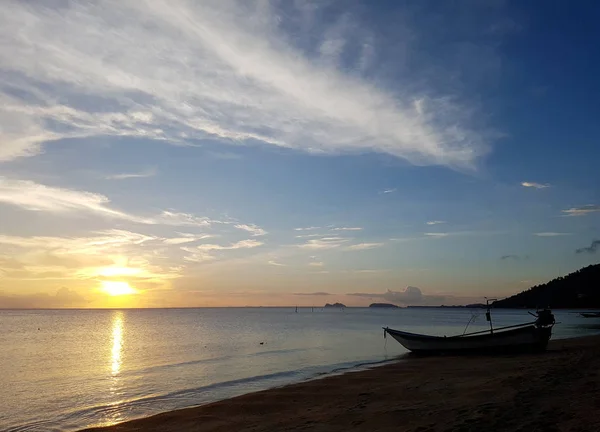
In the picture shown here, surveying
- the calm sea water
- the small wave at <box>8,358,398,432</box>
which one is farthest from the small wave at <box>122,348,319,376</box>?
the small wave at <box>8,358,398,432</box>

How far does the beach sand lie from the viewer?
12008 millimetres

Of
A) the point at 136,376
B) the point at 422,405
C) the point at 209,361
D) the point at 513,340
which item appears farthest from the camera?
the point at 209,361

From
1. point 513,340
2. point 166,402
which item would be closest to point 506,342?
point 513,340

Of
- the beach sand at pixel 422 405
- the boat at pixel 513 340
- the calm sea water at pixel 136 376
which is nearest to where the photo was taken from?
the beach sand at pixel 422 405

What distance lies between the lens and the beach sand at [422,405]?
39.4 feet

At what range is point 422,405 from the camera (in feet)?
49.9

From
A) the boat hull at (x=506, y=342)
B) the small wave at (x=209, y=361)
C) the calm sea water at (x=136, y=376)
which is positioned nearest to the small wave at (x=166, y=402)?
the calm sea water at (x=136, y=376)

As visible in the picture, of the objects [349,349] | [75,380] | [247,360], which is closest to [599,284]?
[349,349]

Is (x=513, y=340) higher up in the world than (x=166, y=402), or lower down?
higher up

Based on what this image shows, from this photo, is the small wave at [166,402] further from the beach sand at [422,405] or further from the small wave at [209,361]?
the small wave at [209,361]

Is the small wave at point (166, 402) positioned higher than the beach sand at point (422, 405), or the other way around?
the beach sand at point (422, 405)

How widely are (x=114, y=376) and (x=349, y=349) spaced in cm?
2323

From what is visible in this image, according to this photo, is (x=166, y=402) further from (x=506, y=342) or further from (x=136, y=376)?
(x=506, y=342)

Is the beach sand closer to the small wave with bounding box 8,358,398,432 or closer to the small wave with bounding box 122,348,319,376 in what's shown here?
the small wave with bounding box 8,358,398,432
